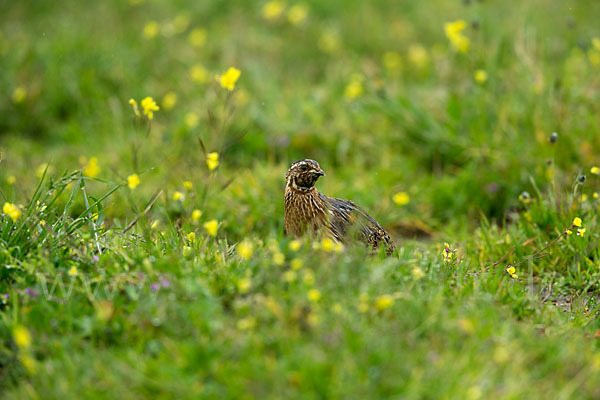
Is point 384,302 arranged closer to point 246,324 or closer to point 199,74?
point 246,324

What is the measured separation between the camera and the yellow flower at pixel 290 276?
10.3 ft

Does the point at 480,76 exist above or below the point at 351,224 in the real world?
above

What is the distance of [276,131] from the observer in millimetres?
6762

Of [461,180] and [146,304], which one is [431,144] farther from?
[146,304]

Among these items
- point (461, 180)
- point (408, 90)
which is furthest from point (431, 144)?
point (408, 90)

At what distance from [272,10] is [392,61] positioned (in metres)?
1.64

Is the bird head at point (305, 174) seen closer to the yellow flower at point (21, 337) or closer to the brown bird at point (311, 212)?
the brown bird at point (311, 212)

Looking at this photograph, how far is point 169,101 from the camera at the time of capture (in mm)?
7227

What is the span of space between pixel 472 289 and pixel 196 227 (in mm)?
1678

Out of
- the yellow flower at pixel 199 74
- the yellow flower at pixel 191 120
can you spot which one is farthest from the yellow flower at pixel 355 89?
the yellow flower at pixel 199 74

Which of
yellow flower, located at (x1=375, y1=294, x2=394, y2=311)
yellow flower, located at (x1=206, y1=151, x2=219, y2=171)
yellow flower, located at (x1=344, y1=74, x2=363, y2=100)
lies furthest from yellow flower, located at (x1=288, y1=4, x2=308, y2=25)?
yellow flower, located at (x1=375, y1=294, x2=394, y2=311)

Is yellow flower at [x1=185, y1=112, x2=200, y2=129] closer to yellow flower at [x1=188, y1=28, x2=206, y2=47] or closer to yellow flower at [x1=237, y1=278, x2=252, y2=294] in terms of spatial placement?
yellow flower at [x1=188, y1=28, x2=206, y2=47]

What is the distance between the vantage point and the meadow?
9.41 feet

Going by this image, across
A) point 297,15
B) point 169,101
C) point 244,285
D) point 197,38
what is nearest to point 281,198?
point 169,101
